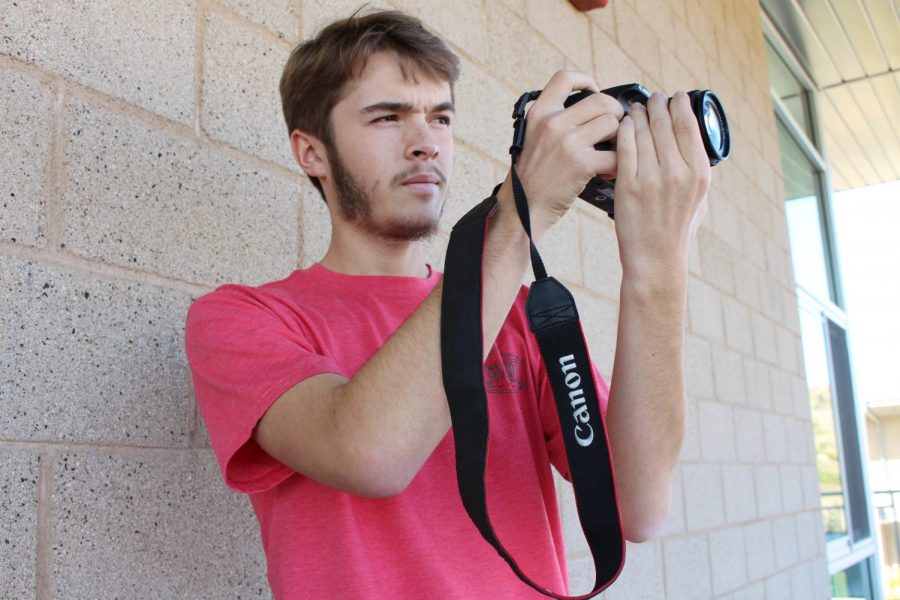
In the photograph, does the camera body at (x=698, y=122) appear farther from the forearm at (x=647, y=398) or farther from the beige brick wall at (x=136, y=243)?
the beige brick wall at (x=136, y=243)

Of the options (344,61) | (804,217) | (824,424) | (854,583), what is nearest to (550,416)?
(344,61)

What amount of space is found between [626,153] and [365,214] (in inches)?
14.5

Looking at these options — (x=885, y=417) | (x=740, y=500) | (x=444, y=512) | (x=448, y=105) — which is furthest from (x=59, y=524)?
(x=885, y=417)

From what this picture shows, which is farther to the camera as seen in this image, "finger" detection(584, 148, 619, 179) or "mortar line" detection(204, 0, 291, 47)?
"mortar line" detection(204, 0, 291, 47)

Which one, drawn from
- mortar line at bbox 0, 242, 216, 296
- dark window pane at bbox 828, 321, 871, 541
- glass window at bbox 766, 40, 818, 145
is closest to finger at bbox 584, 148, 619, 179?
mortar line at bbox 0, 242, 216, 296

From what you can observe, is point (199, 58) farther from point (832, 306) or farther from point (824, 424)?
point (832, 306)

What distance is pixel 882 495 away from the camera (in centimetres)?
759

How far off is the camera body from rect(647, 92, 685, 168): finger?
3 cm

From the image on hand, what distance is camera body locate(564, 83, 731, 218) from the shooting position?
769 millimetres

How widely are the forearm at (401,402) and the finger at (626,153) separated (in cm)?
14

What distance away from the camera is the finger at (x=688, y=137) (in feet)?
Result: 2.43

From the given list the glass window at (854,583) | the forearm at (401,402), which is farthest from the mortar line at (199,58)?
the glass window at (854,583)

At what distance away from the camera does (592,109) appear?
74 centimetres

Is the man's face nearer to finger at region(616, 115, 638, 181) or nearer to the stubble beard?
the stubble beard
